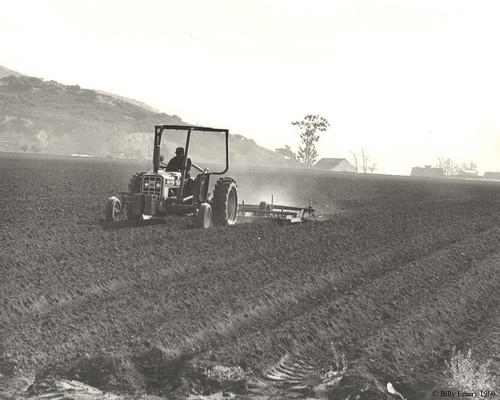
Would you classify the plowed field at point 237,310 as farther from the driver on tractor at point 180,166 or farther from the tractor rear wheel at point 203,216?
the driver on tractor at point 180,166

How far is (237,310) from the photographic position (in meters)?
8.20

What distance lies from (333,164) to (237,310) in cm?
13484

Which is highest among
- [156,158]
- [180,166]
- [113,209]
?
[156,158]

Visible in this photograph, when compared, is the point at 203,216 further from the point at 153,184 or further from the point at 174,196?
the point at 153,184

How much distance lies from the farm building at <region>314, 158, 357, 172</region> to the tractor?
126916 mm

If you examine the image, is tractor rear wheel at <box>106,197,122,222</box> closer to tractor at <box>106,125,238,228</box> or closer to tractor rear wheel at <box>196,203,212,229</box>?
tractor at <box>106,125,238,228</box>

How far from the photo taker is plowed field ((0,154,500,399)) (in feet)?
21.0

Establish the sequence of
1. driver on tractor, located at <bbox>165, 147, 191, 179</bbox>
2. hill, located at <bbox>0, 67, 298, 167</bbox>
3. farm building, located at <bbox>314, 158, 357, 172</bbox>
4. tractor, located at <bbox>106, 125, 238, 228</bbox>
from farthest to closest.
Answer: farm building, located at <bbox>314, 158, 357, 172</bbox> < hill, located at <bbox>0, 67, 298, 167</bbox> < driver on tractor, located at <bbox>165, 147, 191, 179</bbox> < tractor, located at <bbox>106, 125, 238, 228</bbox>

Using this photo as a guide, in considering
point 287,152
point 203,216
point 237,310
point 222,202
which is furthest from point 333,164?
point 237,310

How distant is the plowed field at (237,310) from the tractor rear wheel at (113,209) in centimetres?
37

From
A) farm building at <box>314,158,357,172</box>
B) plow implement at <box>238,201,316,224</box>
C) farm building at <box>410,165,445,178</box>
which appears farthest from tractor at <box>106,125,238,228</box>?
farm building at <box>410,165,445,178</box>

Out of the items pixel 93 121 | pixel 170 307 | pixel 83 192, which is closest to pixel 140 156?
pixel 93 121

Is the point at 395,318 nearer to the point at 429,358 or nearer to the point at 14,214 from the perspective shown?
the point at 429,358

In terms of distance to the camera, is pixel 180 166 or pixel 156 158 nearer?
pixel 156 158
